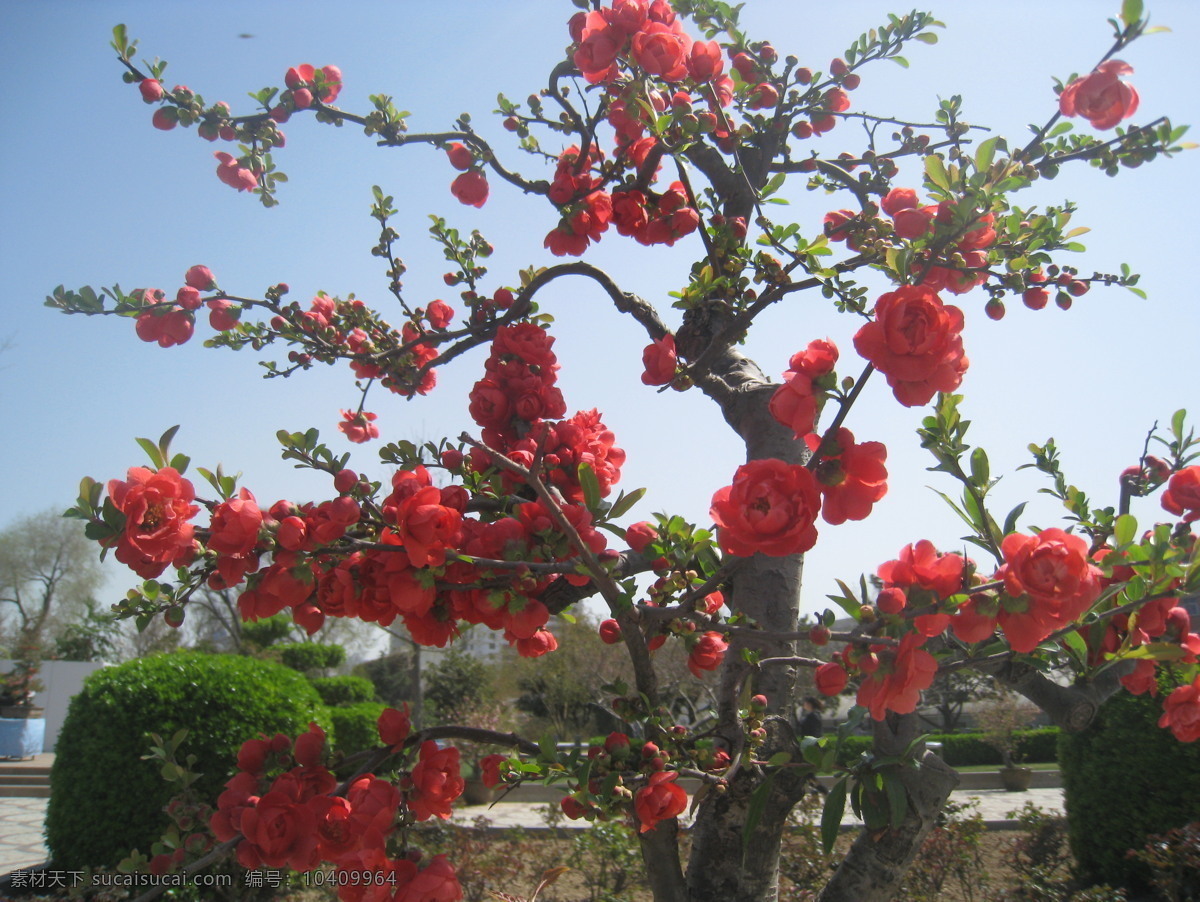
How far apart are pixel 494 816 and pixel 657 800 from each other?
775 centimetres

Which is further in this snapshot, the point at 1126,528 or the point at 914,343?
the point at 1126,528

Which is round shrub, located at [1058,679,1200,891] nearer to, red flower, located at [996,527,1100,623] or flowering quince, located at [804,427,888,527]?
red flower, located at [996,527,1100,623]

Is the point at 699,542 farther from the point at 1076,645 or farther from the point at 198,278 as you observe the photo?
the point at 198,278

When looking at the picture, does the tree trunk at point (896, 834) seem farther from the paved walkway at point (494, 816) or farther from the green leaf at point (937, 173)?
the paved walkway at point (494, 816)

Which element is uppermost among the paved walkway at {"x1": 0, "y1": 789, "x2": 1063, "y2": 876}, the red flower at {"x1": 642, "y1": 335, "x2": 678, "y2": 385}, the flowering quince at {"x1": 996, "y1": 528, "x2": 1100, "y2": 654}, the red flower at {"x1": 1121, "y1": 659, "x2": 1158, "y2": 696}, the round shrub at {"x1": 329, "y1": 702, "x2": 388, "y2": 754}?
the red flower at {"x1": 642, "y1": 335, "x2": 678, "y2": 385}

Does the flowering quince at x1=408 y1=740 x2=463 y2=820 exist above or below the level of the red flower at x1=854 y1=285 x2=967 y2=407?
below

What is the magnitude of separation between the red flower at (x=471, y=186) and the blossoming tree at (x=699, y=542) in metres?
0.06

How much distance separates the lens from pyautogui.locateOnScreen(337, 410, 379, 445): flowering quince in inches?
116

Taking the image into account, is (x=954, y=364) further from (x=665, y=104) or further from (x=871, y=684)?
(x=665, y=104)

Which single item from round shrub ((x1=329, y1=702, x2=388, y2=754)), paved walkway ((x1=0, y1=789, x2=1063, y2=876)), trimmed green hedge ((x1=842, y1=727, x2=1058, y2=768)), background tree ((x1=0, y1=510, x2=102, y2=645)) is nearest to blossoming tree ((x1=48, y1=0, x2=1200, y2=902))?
paved walkway ((x1=0, y1=789, x2=1063, y2=876))

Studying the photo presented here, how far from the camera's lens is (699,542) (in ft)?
4.39

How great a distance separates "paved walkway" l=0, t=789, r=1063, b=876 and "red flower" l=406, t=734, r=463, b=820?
4.10 meters

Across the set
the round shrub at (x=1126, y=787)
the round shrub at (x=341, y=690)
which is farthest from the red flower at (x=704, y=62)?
the round shrub at (x=341, y=690)

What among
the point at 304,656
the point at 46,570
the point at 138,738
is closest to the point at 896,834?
the point at 138,738
